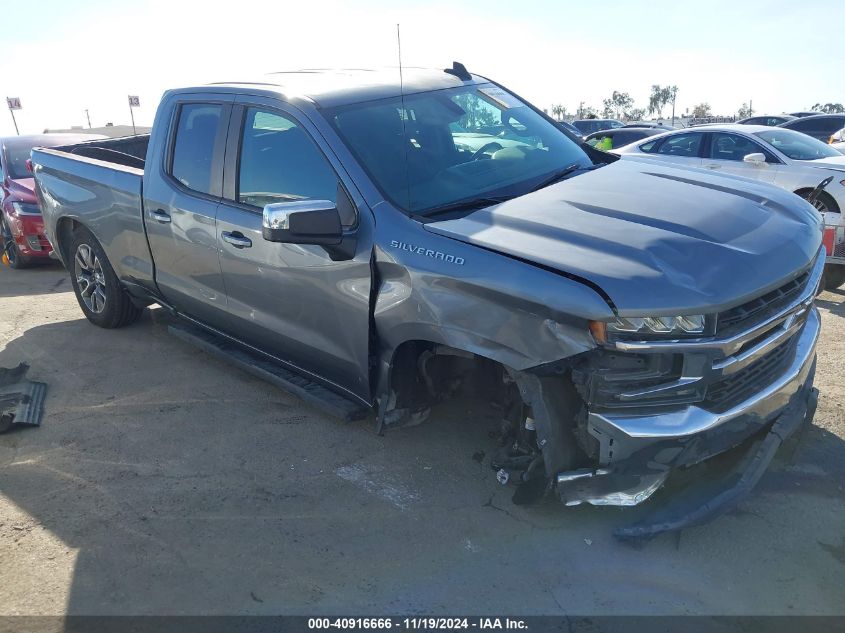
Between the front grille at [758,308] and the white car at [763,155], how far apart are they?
5.35m

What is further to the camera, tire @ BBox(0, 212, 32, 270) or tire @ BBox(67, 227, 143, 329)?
tire @ BBox(0, 212, 32, 270)

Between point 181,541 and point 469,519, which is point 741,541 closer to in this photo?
point 469,519

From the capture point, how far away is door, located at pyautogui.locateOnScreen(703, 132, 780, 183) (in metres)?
9.11

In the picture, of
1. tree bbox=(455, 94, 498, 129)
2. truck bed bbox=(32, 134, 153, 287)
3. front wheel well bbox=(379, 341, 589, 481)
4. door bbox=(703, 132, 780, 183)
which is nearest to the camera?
front wheel well bbox=(379, 341, 589, 481)

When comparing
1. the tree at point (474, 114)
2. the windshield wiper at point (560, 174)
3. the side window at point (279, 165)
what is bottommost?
the windshield wiper at point (560, 174)

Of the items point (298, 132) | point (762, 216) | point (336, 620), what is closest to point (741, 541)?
point (762, 216)

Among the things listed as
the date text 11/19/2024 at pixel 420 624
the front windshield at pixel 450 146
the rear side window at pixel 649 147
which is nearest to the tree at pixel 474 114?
the front windshield at pixel 450 146

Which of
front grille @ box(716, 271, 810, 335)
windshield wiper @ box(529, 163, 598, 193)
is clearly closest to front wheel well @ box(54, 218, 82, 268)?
windshield wiper @ box(529, 163, 598, 193)

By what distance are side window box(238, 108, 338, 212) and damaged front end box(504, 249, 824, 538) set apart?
5.01 feet

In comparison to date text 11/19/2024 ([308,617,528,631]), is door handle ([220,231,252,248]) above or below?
above

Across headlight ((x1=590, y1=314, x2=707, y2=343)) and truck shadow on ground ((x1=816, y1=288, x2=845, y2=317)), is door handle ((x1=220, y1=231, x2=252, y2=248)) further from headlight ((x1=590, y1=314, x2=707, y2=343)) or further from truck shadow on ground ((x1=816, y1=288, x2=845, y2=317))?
truck shadow on ground ((x1=816, y1=288, x2=845, y2=317))

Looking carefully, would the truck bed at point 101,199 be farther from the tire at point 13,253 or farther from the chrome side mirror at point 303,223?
the tire at point 13,253

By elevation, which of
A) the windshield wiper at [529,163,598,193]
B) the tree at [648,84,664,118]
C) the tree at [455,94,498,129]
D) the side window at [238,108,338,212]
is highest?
the tree at [455,94,498,129]

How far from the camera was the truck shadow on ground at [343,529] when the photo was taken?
9.57 ft
